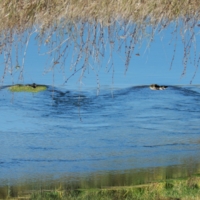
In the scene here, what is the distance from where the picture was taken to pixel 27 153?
816cm

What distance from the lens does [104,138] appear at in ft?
26.7

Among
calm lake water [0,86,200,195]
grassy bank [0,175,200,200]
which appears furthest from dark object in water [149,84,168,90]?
grassy bank [0,175,200,200]

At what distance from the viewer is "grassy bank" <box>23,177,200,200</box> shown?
258 inches

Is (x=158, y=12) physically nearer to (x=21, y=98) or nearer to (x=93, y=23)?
(x=93, y=23)

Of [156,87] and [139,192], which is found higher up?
[156,87]

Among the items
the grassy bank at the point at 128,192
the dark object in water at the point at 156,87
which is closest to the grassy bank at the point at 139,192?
the grassy bank at the point at 128,192

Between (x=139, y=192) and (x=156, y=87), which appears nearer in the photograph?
(x=139, y=192)

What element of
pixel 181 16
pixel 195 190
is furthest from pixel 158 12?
pixel 195 190

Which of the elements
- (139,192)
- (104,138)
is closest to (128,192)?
(139,192)

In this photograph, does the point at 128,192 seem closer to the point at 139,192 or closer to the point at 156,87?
the point at 139,192

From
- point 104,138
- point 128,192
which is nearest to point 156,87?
point 104,138

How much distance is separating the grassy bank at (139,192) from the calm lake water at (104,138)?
0.22m

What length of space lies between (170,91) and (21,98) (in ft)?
7.55

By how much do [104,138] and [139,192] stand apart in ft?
5.23
